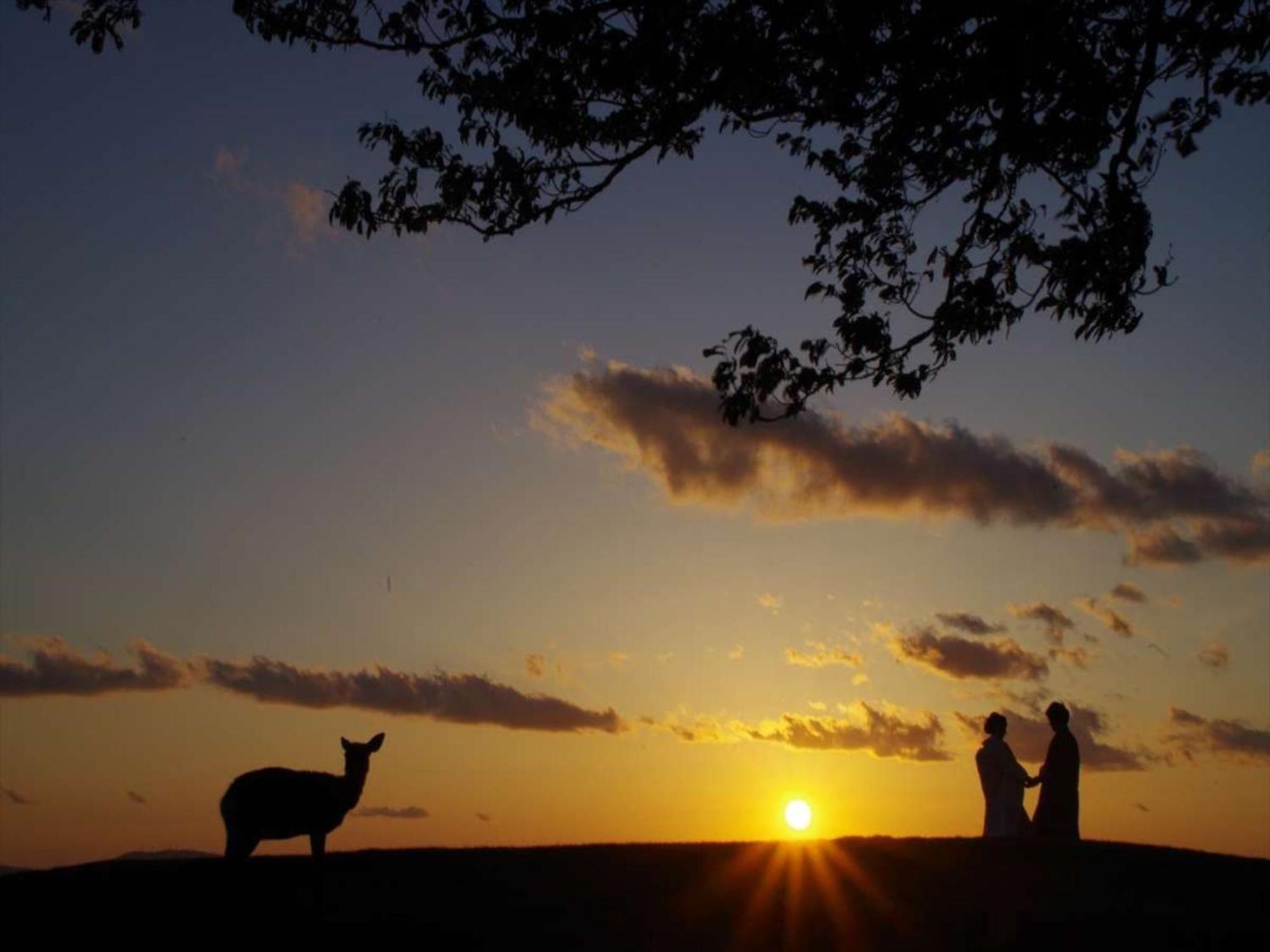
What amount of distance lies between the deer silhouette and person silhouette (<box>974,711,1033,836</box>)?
11.3 m

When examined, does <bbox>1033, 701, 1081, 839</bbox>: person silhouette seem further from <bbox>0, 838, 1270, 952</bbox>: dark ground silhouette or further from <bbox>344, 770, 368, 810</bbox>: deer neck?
<bbox>344, 770, 368, 810</bbox>: deer neck

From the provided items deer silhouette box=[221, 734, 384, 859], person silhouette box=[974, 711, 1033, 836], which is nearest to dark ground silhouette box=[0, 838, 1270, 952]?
deer silhouette box=[221, 734, 384, 859]

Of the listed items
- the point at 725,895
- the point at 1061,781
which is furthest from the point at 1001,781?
the point at 725,895

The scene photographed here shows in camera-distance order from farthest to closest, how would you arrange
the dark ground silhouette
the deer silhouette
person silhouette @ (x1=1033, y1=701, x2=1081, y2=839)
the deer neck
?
person silhouette @ (x1=1033, y1=701, x2=1081, y2=839) → the deer neck → the deer silhouette → the dark ground silhouette

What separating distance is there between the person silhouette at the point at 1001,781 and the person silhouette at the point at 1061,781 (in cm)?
63

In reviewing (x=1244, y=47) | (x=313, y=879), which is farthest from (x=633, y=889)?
(x=1244, y=47)

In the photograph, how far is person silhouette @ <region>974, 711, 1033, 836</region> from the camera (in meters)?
25.1

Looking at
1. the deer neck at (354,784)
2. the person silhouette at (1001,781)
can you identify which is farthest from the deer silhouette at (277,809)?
the person silhouette at (1001,781)

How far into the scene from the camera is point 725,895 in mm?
19344

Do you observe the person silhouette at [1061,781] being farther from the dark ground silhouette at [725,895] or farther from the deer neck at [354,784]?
the deer neck at [354,784]

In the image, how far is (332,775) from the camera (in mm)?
21984

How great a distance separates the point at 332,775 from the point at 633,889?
5.37 metres

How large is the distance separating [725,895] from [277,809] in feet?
22.6

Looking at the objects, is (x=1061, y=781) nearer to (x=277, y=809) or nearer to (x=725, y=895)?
(x=725, y=895)
